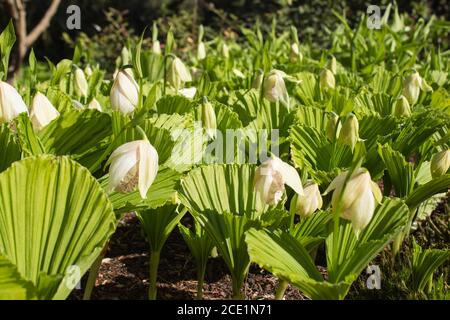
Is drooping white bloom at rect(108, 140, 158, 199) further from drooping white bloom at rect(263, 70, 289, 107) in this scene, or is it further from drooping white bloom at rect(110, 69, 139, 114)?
drooping white bloom at rect(263, 70, 289, 107)

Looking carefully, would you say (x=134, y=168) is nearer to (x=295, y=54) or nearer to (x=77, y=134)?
(x=77, y=134)

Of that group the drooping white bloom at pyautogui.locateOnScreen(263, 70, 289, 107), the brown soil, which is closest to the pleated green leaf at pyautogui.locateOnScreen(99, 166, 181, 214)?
the drooping white bloom at pyautogui.locateOnScreen(263, 70, 289, 107)

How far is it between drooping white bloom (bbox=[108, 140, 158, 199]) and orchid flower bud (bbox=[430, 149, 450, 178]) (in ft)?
2.08

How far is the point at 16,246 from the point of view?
89cm

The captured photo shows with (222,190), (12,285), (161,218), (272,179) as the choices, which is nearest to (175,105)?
(161,218)

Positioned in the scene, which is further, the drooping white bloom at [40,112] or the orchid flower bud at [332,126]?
the orchid flower bud at [332,126]

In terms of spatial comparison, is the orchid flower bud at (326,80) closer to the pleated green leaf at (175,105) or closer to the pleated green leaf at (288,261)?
the pleated green leaf at (175,105)

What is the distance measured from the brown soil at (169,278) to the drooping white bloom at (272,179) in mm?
615

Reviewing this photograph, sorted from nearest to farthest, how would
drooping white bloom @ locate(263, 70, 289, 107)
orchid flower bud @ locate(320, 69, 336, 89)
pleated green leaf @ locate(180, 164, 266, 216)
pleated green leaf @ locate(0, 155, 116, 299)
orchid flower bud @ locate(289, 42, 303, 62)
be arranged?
1. pleated green leaf @ locate(0, 155, 116, 299)
2. pleated green leaf @ locate(180, 164, 266, 216)
3. drooping white bloom @ locate(263, 70, 289, 107)
4. orchid flower bud @ locate(320, 69, 336, 89)
5. orchid flower bud @ locate(289, 42, 303, 62)

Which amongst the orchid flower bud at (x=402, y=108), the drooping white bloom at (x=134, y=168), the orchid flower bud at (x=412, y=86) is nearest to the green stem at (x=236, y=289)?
the drooping white bloom at (x=134, y=168)

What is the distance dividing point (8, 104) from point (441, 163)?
2.90 ft

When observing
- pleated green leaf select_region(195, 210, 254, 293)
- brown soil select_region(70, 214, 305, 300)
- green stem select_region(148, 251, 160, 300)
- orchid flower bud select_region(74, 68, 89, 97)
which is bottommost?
brown soil select_region(70, 214, 305, 300)

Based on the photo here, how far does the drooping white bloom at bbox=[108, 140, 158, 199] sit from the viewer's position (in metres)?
0.99

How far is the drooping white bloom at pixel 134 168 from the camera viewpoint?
99 centimetres
